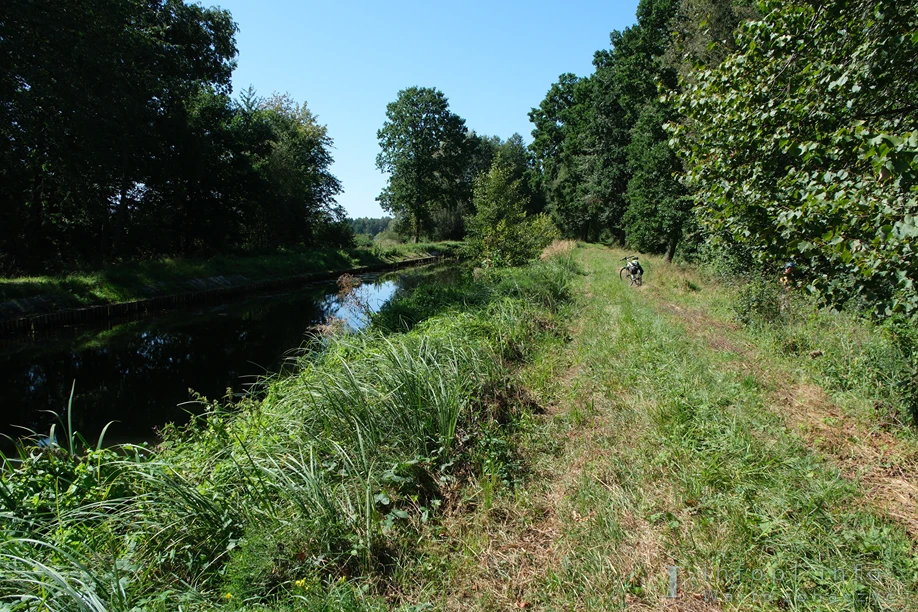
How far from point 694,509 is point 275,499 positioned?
281 centimetres

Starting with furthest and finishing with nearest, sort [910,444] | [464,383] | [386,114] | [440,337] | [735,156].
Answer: [386,114] → [440,337] → [735,156] → [464,383] → [910,444]

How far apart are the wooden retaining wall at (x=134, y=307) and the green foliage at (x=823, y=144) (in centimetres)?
1630

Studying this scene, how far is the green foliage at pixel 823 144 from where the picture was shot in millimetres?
2861

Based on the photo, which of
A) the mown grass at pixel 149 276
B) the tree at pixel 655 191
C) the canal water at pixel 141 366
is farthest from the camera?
the tree at pixel 655 191

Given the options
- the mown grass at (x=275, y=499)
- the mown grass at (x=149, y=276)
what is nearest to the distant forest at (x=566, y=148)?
the mown grass at (x=149, y=276)

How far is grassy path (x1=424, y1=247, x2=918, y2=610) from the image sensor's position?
228 centimetres

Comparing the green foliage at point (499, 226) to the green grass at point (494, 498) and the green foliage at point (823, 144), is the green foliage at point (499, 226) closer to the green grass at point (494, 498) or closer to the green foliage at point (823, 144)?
the green foliage at point (823, 144)

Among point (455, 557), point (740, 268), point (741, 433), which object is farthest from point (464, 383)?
point (740, 268)

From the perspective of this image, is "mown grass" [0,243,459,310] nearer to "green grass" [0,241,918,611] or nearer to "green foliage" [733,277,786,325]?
"green grass" [0,241,918,611]

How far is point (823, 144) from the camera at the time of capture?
411cm

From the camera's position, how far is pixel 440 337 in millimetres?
5633

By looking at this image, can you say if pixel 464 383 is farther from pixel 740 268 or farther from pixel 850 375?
pixel 740 268

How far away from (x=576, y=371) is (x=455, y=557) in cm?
353

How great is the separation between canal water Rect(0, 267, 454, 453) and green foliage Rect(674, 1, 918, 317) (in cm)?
542
